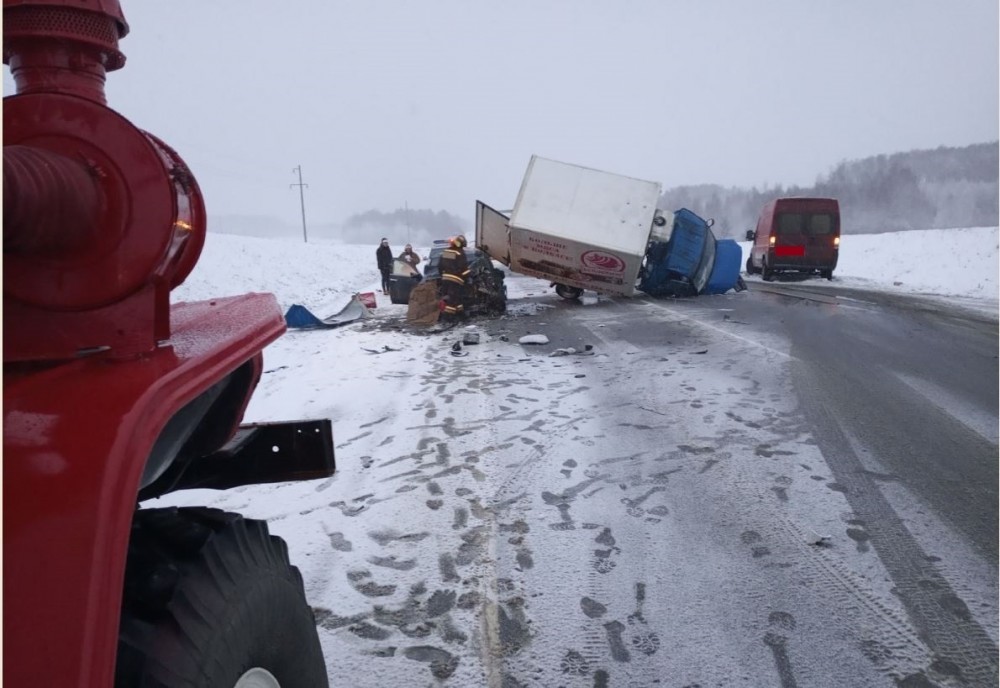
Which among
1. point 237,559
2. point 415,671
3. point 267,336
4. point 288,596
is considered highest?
point 267,336

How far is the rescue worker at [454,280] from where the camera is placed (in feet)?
40.3

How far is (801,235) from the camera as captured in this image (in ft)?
65.2

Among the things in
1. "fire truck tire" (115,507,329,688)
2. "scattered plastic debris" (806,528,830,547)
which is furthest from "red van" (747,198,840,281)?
"fire truck tire" (115,507,329,688)

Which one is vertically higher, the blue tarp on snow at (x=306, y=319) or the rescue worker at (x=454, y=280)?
the rescue worker at (x=454, y=280)

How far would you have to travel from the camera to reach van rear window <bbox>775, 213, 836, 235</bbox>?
19406mm

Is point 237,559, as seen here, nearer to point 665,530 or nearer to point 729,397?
point 665,530

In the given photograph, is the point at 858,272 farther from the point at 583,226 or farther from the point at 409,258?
the point at 409,258

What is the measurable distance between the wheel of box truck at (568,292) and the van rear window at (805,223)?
795 cm

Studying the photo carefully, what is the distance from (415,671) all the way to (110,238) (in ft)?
6.56

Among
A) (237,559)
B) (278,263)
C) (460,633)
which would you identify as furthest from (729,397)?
(278,263)

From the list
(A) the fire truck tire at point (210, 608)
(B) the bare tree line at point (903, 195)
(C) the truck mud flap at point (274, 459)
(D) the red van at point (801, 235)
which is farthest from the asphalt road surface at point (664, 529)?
(B) the bare tree line at point (903, 195)

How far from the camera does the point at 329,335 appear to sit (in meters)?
11.4

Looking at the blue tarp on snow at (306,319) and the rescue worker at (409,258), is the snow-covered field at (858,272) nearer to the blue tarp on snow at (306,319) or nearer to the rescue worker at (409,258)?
the rescue worker at (409,258)

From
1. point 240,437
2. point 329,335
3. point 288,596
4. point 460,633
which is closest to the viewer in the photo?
point 288,596
